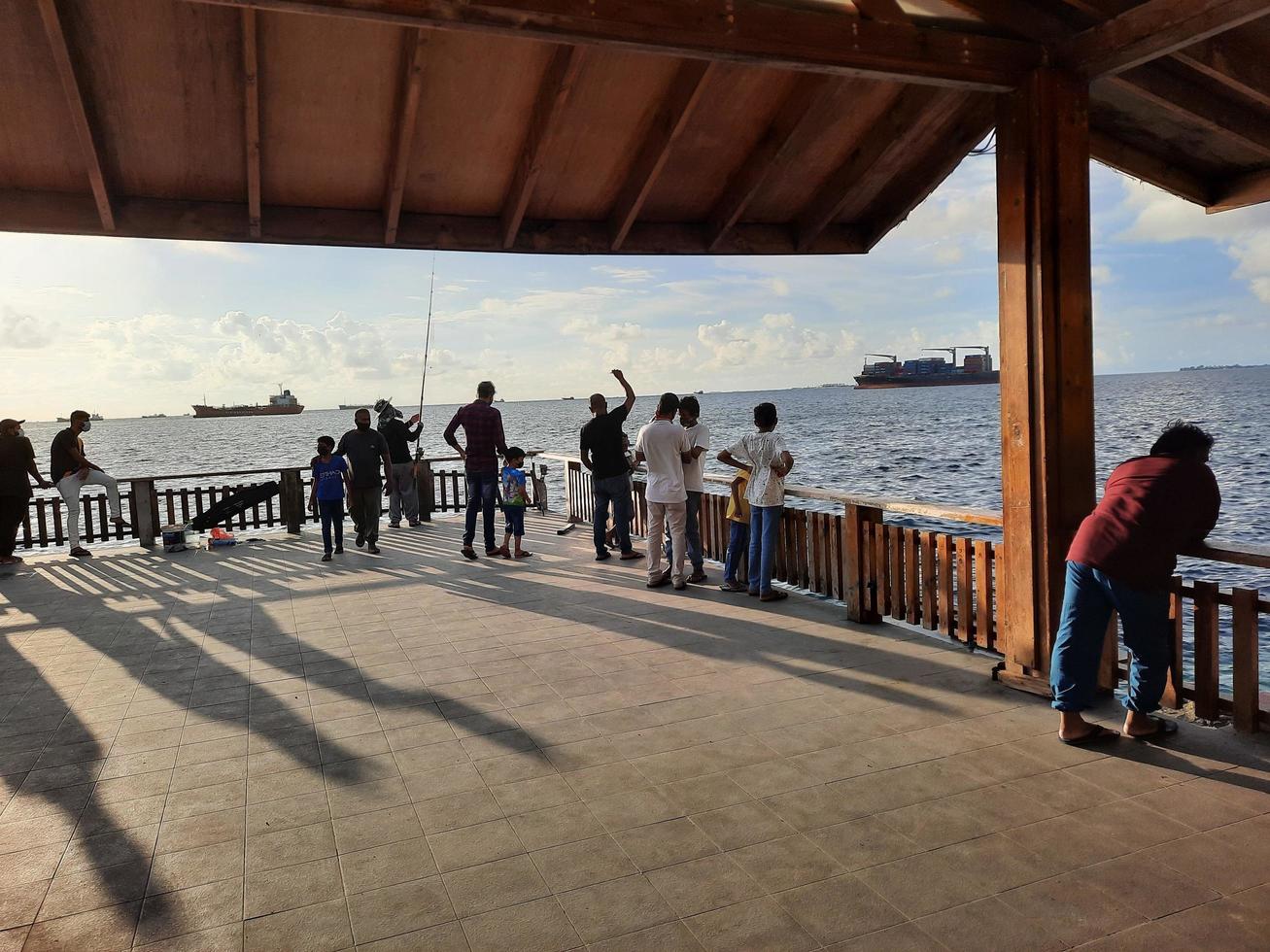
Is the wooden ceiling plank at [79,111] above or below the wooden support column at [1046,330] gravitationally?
above

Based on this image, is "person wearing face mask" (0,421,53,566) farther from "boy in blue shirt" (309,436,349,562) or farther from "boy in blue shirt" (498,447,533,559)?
"boy in blue shirt" (498,447,533,559)

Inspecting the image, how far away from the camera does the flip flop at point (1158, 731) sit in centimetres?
393

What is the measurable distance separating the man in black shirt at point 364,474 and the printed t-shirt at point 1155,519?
8.37 m

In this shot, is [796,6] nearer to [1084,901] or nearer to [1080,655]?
[1080,655]

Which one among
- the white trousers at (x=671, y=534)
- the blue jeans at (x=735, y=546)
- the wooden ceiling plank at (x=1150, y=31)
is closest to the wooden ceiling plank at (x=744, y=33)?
the wooden ceiling plank at (x=1150, y=31)

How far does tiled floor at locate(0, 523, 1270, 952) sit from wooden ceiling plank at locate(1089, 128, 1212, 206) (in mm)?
3444

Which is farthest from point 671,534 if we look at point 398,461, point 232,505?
point 232,505

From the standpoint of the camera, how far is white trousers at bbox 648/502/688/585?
7523 millimetres

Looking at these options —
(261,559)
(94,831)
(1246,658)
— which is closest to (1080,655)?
(1246,658)

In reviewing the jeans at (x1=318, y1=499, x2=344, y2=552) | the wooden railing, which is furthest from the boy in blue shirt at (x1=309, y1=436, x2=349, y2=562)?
the wooden railing

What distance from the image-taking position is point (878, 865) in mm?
2932

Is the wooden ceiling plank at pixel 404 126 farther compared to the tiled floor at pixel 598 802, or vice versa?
the wooden ceiling plank at pixel 404 126

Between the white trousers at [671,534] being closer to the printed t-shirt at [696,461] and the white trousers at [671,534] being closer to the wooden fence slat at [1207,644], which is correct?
the printed t-shirt at [696,461]

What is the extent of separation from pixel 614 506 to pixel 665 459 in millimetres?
1636
